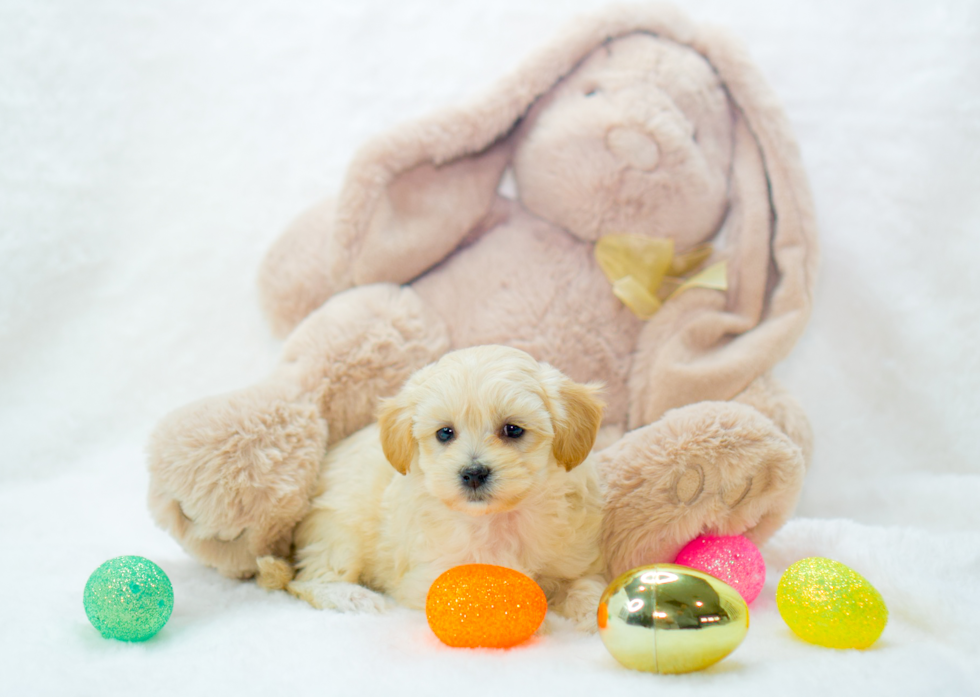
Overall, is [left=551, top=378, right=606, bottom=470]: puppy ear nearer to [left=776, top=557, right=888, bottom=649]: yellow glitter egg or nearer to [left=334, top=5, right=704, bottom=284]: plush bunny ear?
[left=776, top=557, right=888, bottom=649]: yellow glitter egg

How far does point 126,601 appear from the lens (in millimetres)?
1384

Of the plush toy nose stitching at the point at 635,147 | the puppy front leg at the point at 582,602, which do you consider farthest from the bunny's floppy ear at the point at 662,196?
the puppy front leg at the point at 582,602

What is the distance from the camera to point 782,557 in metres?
1.84

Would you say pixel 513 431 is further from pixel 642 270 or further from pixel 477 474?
pixel 642 270

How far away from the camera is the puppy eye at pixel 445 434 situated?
1.43m

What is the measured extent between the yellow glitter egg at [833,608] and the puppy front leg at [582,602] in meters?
0.36

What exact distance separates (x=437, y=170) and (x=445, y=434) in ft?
2.93

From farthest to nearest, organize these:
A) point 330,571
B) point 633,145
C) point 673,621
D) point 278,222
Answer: point 278,222
point 633,145
point 330,571
point 673,621

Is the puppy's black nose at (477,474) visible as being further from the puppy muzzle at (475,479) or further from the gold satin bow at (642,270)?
the gold satin bow at (642,270)

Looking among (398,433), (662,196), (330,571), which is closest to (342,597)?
(330,571)

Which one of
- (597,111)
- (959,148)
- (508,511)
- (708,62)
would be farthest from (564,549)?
(959,148)

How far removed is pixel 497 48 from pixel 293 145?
77cm

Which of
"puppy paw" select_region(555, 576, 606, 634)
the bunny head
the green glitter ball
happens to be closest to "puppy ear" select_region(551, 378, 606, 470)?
"puppy paw" select_region(555, 576, 606, 634)

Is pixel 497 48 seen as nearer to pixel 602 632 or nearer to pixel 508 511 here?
pixel 508 511
